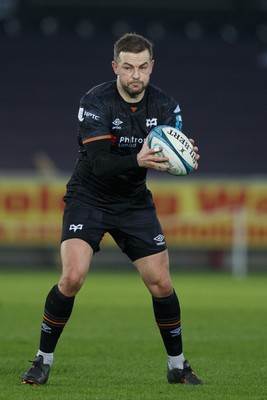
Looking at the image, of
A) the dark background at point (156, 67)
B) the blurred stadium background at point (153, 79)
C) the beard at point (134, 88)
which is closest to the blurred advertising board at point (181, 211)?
the blurred stadium background at point (153, 79)

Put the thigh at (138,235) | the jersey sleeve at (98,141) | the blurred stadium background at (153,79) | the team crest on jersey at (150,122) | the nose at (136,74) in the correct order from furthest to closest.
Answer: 1. the blurred stadium background at (153,79)
2. the thigh at (138,235)
3. the team crest on jersey at (150,122)
4. the nose at (136,74)
5. the jersey sleeve at (98,141)

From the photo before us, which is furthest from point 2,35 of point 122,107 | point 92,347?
point 122,107

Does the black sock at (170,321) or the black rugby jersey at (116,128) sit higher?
the black rugby jersey at (116,128)

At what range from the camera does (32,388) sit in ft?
24.3

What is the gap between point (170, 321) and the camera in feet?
25.8

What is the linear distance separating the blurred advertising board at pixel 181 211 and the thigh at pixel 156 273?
17.4 metres

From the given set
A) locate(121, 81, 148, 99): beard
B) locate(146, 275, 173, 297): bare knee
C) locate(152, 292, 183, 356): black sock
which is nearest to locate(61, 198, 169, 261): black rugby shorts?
locate(146, 275, 173, 297): bare knee

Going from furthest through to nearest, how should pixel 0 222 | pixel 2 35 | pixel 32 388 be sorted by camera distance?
1. pixel 2 35
2. pixel 0 222
3. pixel 32 388

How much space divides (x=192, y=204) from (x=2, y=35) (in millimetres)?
9205

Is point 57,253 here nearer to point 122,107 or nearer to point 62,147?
point 62,147

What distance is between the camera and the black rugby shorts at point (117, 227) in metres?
7.70

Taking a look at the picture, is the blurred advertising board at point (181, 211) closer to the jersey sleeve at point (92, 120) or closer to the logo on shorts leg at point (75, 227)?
the logo on shorts leg at point (75, 227)

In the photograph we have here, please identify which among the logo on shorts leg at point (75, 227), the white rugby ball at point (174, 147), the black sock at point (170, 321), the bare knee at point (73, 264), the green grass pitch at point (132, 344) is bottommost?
the green grass pitch at point (132, 344)

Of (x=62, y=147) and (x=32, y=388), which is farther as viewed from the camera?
(x=62, y=147)
